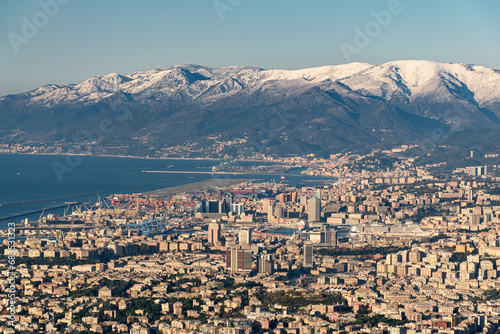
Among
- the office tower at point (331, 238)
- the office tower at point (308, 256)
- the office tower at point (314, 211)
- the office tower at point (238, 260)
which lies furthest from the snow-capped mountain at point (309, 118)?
the office tower at point (238, 260)

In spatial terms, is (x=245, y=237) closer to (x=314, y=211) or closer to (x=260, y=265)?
(x=260, y=265)

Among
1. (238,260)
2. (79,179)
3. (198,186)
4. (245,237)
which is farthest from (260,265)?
(79,179)

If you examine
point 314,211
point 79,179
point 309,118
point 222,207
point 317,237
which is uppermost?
point 309,118

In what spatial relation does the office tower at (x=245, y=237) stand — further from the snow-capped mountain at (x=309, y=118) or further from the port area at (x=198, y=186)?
the snow-capped mountain at (x=309, y=118)

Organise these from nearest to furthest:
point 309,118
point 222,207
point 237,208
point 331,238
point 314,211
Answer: point 331,238, point 314,211, point 222,207, point 237,208, point 309,118

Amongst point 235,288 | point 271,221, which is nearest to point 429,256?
point 235,288

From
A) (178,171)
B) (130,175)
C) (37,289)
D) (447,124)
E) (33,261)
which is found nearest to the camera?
(37,289)

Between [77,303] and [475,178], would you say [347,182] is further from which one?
[77,303]
